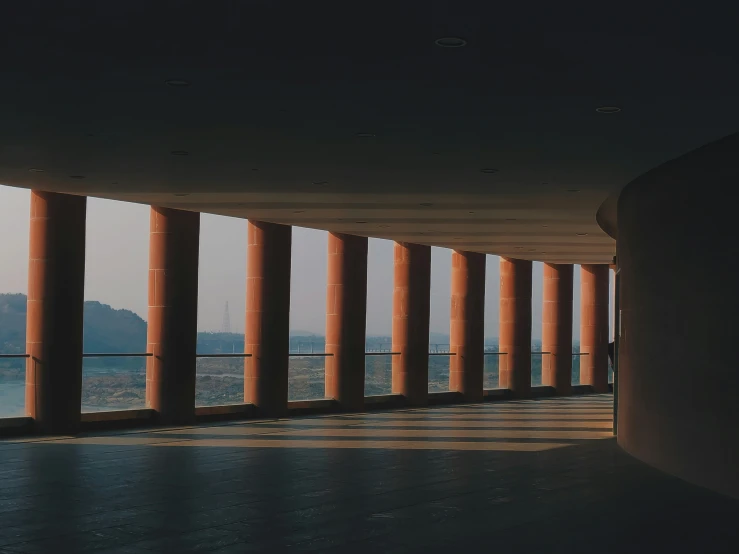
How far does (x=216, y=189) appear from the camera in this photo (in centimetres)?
1335

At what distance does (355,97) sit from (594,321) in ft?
73.3

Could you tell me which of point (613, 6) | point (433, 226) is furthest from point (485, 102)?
point (433, 226)

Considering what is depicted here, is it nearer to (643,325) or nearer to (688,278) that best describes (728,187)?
(688,278)

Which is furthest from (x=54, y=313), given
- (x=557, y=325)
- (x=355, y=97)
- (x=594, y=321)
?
(x=594, y=321)

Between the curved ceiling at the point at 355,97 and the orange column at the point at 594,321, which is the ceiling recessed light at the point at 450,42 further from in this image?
the orange column at the point at 594,321

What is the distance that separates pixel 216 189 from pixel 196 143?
3.34 meters

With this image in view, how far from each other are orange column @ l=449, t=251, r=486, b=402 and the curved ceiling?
9.96 metres

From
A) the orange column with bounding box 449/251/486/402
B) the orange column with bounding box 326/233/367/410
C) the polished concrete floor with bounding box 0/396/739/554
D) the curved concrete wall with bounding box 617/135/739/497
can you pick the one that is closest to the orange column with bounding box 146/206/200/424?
the polished concrete floor with bounding box 0/396/739/554

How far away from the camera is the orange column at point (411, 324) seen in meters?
21.8

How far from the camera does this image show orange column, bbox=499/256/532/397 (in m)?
25.6

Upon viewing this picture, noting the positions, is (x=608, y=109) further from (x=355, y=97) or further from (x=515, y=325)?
(x=515, y=325)

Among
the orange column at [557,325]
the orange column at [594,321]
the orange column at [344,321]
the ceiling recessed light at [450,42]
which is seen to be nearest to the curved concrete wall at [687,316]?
the ceiling recessed light at [450,42]

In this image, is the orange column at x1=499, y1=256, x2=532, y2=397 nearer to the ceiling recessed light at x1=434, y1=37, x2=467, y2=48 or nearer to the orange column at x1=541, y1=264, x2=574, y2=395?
the orange column at x1=541, y1=264, x2=574, y2=395

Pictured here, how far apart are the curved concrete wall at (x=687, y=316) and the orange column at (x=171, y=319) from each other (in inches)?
305
